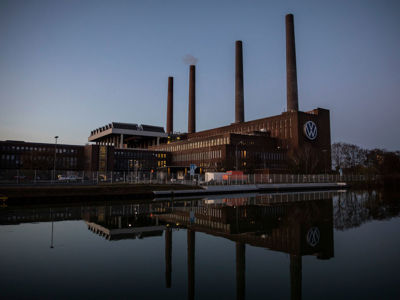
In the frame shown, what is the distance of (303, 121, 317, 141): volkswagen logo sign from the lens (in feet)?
322

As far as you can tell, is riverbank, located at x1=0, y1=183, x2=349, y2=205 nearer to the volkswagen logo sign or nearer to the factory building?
the factory building

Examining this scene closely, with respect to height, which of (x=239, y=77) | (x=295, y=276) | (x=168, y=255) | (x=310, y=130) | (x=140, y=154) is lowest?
(x=168, y=255)

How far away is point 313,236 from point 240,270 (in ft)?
20.7

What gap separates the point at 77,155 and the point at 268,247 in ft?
356

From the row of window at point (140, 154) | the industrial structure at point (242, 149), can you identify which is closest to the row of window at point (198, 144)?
the industrial structure at point (242, 149)

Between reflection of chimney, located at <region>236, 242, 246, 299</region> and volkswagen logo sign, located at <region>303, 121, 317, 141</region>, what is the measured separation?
9217 centimetres

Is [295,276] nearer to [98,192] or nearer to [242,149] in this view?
[98,192]

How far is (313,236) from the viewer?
46.5ft

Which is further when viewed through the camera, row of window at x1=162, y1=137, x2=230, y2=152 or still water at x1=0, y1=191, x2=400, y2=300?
row of window at x1=162, y1=137, x2=230, y2=152

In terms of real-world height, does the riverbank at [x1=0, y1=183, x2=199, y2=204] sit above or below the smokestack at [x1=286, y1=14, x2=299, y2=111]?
below

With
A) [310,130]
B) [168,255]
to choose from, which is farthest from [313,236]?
[310,130]

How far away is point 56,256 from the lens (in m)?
11.2

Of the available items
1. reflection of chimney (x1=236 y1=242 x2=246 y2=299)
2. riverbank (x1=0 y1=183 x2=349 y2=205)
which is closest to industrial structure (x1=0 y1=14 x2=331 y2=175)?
riverbank (x1=0 y1=183 x2=349 y2=205)

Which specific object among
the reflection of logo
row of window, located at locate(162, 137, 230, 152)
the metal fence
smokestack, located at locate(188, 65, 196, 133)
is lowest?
the reflection of logo
